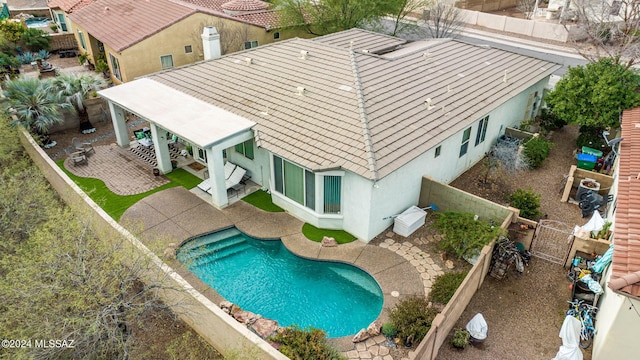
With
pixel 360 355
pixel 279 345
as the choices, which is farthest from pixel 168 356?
pixel 360 355

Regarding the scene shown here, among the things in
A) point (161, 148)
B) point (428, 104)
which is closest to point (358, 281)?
point (428, 104)

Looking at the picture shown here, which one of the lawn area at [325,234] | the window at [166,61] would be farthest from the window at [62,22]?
the lawn area at [325,234]

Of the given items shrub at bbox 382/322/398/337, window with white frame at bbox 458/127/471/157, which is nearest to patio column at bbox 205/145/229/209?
Answer: shrub at bbox 382/322/398/337

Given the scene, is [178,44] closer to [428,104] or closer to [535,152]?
[428,104]

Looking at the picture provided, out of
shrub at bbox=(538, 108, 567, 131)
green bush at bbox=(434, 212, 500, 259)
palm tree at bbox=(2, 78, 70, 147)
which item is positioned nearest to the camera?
green bush at bbox=(434, 212, 500, 259)

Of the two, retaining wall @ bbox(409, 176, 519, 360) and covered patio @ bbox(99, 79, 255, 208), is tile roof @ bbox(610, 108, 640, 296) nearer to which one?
retaining wall @ bbox(409, 176, 519, 360)

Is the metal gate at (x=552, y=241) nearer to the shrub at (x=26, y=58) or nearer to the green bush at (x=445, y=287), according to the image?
the green bush at (x=445, y=287)
